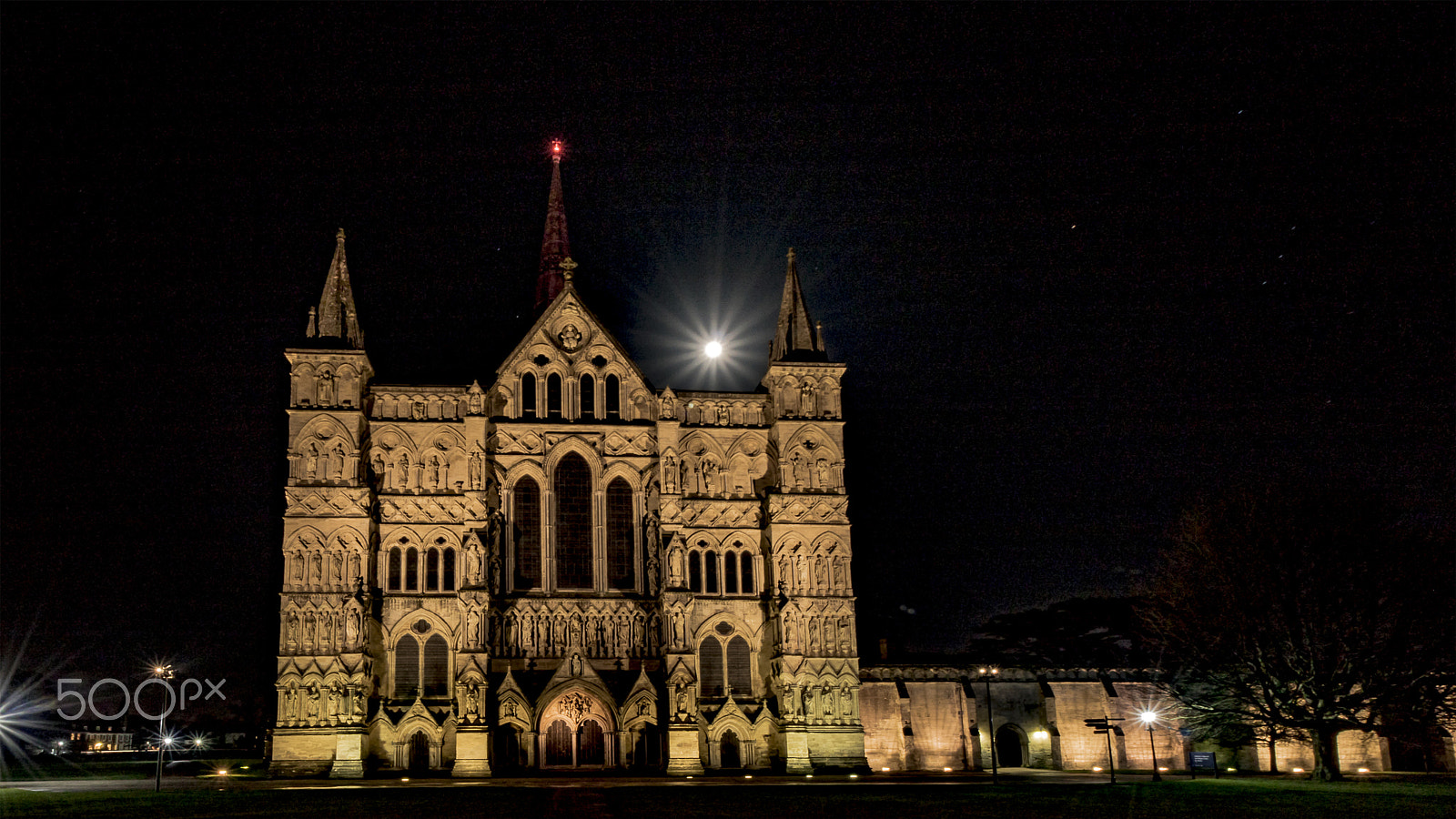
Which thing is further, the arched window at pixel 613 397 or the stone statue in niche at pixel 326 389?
the arched window at pixel 613 397

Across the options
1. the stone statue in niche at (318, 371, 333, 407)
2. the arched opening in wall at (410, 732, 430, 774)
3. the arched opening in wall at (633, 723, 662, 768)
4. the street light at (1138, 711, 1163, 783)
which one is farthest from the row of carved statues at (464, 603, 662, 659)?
the street light at (1138, 711, 1163, 783)

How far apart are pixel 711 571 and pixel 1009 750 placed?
18.3m

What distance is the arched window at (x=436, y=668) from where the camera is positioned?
184ft

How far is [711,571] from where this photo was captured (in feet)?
197

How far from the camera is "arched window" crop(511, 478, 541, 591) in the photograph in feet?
190

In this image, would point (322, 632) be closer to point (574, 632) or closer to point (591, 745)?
point (574, 632)

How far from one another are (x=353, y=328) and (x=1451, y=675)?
47.4 meters

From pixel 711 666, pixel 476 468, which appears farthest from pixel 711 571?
pixel 476 468

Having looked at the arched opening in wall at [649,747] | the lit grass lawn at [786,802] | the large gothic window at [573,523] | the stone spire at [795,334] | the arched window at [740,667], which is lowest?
the lit grass lawn at [786,802]

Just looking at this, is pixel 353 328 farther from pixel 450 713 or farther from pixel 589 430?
pixel 450 713

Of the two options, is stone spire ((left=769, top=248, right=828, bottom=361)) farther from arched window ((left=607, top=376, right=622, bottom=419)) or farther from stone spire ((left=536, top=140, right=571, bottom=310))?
stone spire ((left=536, top=140, right=571, bottom=310))

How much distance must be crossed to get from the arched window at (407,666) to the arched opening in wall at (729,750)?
44.4 feet

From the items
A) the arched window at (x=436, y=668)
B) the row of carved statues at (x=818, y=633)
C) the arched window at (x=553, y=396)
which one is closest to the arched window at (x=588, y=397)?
the arched window at (x=553, y=396)

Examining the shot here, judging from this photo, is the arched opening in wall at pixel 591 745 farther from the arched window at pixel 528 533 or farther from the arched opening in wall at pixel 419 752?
the arched window at pixel 528 533
